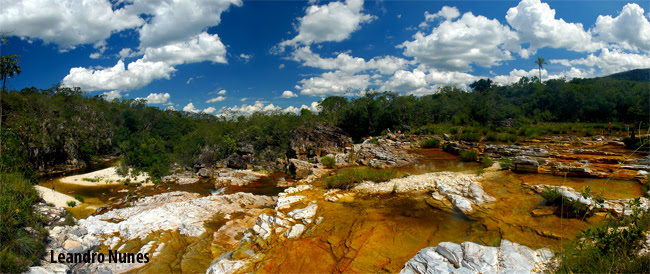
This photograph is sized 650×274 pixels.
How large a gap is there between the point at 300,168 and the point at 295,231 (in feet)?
37.6

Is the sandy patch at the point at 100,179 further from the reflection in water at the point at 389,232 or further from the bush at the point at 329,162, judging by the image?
the reflection in water at the point at 389,232

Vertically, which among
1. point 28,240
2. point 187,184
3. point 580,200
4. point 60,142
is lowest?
point 187,184

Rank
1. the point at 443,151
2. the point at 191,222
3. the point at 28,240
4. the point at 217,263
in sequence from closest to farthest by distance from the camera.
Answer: the point at 28,240
the point at 217,263
the point at 191,222
the point at 443,151

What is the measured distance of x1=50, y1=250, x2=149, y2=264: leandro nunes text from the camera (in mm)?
5879

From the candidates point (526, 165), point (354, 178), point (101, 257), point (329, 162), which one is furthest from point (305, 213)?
point (329, 162)

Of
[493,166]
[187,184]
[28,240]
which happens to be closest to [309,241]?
[28,240]

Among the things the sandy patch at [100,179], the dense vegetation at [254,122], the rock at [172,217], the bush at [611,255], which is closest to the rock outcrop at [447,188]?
the bush at [611,255]

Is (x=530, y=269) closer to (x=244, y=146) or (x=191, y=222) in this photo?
(x=191, y=222)

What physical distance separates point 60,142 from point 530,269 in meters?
36.7

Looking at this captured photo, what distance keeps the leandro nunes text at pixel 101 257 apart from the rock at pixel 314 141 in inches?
675

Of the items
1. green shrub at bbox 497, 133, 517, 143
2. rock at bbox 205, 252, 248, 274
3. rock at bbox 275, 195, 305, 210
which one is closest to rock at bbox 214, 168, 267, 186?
rock at bbox 275, 195, 305, 210

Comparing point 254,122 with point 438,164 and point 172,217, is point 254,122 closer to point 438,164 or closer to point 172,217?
point 438,164

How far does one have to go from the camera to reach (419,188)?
31.7ft

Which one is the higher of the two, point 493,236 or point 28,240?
point 28,240
